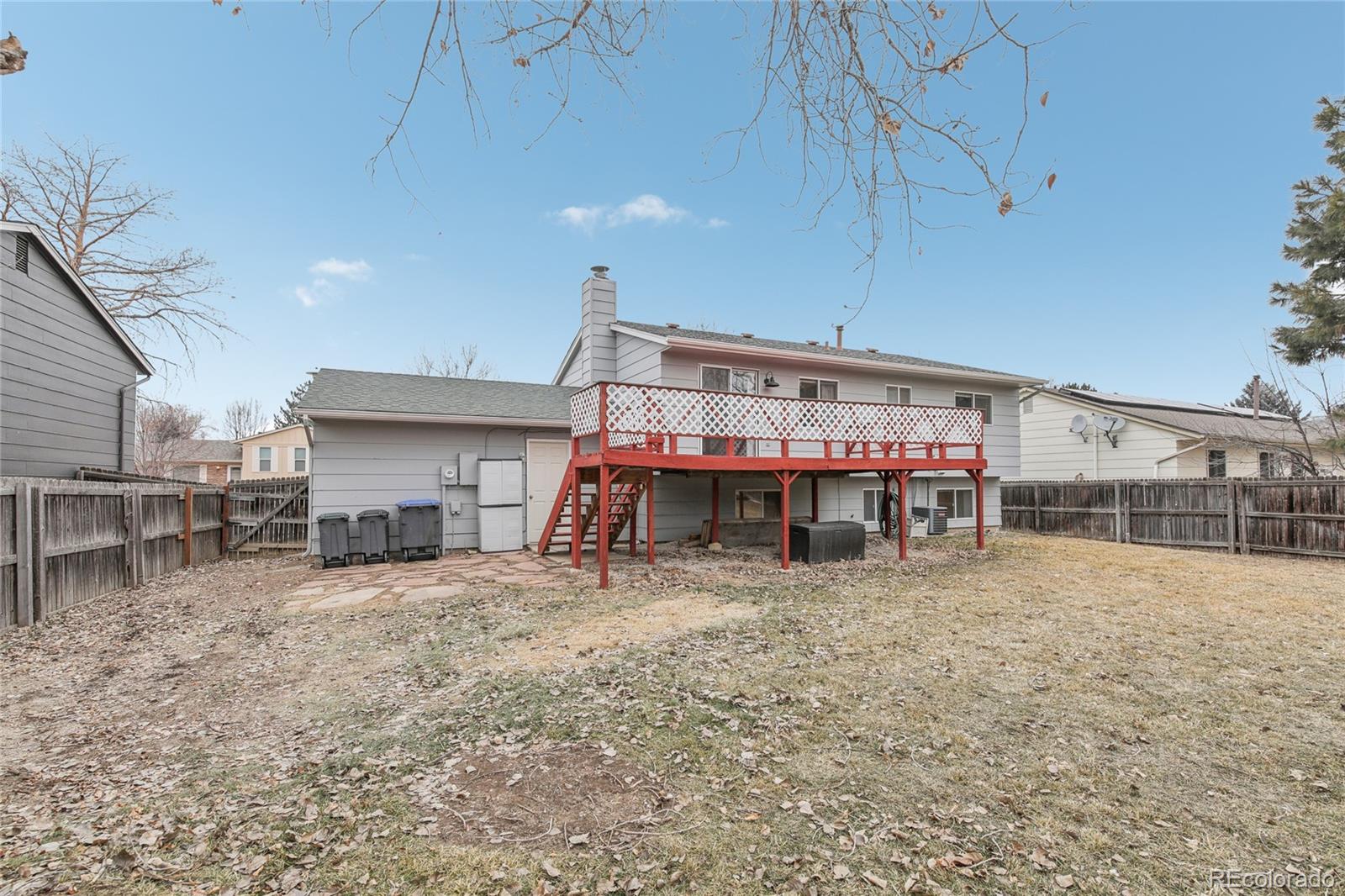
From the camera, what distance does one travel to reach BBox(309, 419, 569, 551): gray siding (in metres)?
10.1

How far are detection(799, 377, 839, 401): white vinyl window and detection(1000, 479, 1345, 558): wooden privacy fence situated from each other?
6.69 metres

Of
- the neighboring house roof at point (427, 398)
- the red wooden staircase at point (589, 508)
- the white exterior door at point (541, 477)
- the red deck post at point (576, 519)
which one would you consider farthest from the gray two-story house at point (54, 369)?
the red deck post at point (576, 519)

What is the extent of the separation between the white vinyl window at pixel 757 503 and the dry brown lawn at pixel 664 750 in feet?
19.3

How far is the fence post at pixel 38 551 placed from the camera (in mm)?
5910

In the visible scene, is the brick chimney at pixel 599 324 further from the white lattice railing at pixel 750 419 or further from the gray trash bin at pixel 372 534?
the gray trash bin at pixel 372 534

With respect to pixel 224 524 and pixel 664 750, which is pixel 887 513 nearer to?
pixel 664 750

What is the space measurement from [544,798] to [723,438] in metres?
7.32

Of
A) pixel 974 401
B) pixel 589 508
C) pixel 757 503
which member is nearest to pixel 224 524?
pixel 589 508

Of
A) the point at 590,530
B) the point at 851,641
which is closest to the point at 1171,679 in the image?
the point at 851,641

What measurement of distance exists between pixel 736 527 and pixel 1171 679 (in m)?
7.59

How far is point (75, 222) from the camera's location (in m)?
14.2

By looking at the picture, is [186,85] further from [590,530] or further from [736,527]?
[736,527]

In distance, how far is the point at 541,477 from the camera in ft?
38.0

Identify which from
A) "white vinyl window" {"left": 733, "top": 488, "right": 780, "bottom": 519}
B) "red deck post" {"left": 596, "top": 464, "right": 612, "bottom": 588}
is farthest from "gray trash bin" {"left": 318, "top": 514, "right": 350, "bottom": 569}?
"white vinyl window" {"left": 733, "top": 488, "right": 780, "bottom": 519}
